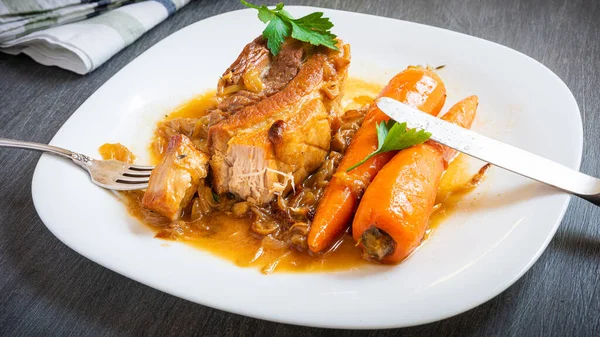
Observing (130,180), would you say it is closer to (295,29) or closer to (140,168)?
(140,168)

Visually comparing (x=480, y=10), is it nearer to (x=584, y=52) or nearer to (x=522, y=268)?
(x=584, y=52)

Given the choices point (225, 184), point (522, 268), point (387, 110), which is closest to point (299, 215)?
point (225, 184)

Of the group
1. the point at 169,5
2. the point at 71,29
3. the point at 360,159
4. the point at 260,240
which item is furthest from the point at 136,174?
the point at 169,5

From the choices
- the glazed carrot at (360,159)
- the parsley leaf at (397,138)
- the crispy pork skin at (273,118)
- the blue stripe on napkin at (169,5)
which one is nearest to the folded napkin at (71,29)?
the blue stripe on napkin at (169,5)

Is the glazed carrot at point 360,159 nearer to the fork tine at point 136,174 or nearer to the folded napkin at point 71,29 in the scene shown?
the fork tine at point 136,174

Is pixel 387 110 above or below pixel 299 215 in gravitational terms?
above
